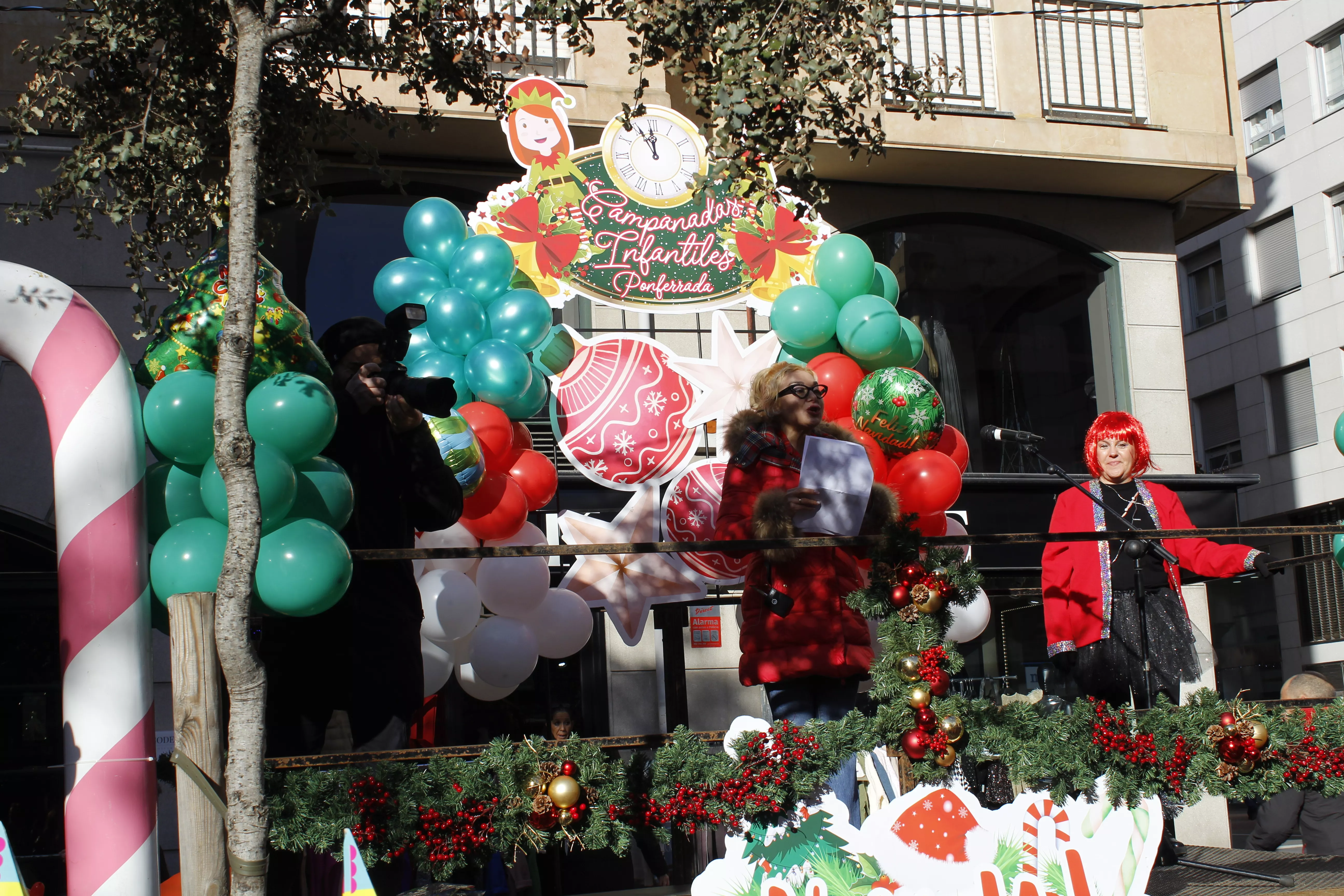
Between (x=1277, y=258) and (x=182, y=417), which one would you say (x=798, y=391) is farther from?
(x=1277, y=258)

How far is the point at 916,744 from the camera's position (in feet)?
11.8

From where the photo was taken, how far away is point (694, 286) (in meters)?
6.73

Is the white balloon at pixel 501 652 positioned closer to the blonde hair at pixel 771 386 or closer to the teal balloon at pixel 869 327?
the blonde hair at pixel 771 386

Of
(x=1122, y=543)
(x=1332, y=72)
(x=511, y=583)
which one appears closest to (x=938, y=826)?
(x=1122, y=543)

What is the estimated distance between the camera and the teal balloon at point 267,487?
336cm

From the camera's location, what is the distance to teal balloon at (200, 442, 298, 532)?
3.36 m

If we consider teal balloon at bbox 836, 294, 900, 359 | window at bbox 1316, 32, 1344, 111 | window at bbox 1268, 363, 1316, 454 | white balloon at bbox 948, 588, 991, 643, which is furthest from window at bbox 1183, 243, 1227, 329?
teal balloon at bbox 836, 294, 900, 359

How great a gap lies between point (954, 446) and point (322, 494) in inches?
160

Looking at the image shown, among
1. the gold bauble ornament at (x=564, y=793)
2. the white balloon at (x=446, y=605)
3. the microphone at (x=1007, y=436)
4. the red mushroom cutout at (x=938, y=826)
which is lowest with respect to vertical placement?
the red mushroom cutout at (x=938, y=826)

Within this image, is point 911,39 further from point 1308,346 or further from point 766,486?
point 1308,346

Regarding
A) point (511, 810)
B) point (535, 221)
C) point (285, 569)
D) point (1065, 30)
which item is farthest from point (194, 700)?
point (1065, 30)

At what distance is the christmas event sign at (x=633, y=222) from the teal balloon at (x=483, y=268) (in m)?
0.39

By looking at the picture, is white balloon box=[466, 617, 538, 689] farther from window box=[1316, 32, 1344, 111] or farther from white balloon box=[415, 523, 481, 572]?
window box=[1316, 32, 1344, 111]

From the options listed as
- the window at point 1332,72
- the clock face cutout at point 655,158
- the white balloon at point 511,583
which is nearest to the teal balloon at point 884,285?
the clock face cutout at point 655,158
